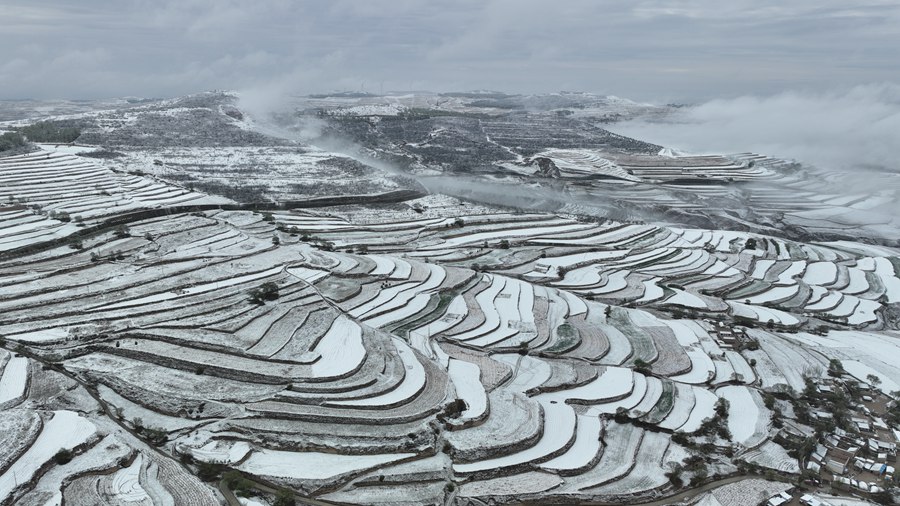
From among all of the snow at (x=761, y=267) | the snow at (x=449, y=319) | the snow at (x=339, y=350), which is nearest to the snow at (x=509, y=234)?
the snow at (x=449, y=319)

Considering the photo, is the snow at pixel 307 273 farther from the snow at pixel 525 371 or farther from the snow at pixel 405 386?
the snow at pixel 525 371

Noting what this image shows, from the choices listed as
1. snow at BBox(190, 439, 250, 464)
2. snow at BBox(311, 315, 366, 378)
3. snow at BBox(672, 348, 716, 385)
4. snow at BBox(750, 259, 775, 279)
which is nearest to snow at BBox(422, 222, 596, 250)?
snow at BBox(750, 259, 775, 279)

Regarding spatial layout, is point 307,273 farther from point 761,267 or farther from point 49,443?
point 761,267

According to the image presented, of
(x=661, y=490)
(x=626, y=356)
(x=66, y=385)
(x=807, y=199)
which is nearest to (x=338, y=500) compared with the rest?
(x=661, y=490)

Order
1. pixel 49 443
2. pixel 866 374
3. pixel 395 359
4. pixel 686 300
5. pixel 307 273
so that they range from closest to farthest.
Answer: pixel 49 443 < pixel 395 359 < pixel 866 374 < pixel 307 273 < pixel 686 300

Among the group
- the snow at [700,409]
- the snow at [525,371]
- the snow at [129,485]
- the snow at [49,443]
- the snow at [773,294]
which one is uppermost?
the snow at [49,443]

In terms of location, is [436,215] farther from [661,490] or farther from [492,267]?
[661,490]

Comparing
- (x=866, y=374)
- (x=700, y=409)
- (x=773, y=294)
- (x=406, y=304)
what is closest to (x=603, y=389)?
(x=700, y=409)
